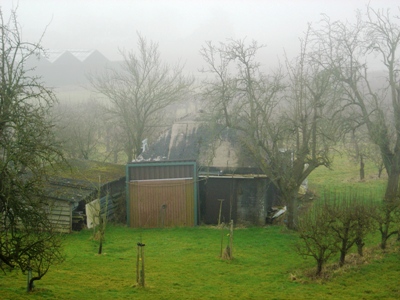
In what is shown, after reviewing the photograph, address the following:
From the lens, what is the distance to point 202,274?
13.7 meters

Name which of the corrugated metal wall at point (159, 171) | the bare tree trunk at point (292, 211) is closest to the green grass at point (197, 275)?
the bare tree trunk at point (292, 211)

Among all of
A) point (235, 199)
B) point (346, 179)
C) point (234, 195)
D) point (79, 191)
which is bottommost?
point (235, 199)

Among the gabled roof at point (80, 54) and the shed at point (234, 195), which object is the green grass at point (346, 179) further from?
the gabled roof at point (80, 54)

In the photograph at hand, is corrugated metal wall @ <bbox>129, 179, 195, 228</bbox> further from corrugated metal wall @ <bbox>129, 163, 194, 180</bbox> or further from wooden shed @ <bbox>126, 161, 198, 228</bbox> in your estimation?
corrugated metal wall @ <bbox>129, 163, 194, 180</bbox>

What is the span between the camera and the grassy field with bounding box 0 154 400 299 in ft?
37.2

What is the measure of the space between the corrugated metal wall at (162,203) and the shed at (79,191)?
58.6 inches

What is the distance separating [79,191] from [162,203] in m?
4.05

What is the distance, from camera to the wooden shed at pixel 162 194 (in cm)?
2259

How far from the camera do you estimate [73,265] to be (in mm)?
14367

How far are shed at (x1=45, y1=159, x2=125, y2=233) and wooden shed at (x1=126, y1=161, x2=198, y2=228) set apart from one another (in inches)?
55.9

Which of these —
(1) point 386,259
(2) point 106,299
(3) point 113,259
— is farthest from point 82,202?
(1) point 386,259

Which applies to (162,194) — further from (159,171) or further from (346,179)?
→ (346,179)

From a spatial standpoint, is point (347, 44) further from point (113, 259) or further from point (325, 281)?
point (113, 259)

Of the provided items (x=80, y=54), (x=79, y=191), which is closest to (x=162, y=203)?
(x=79, y=191)
